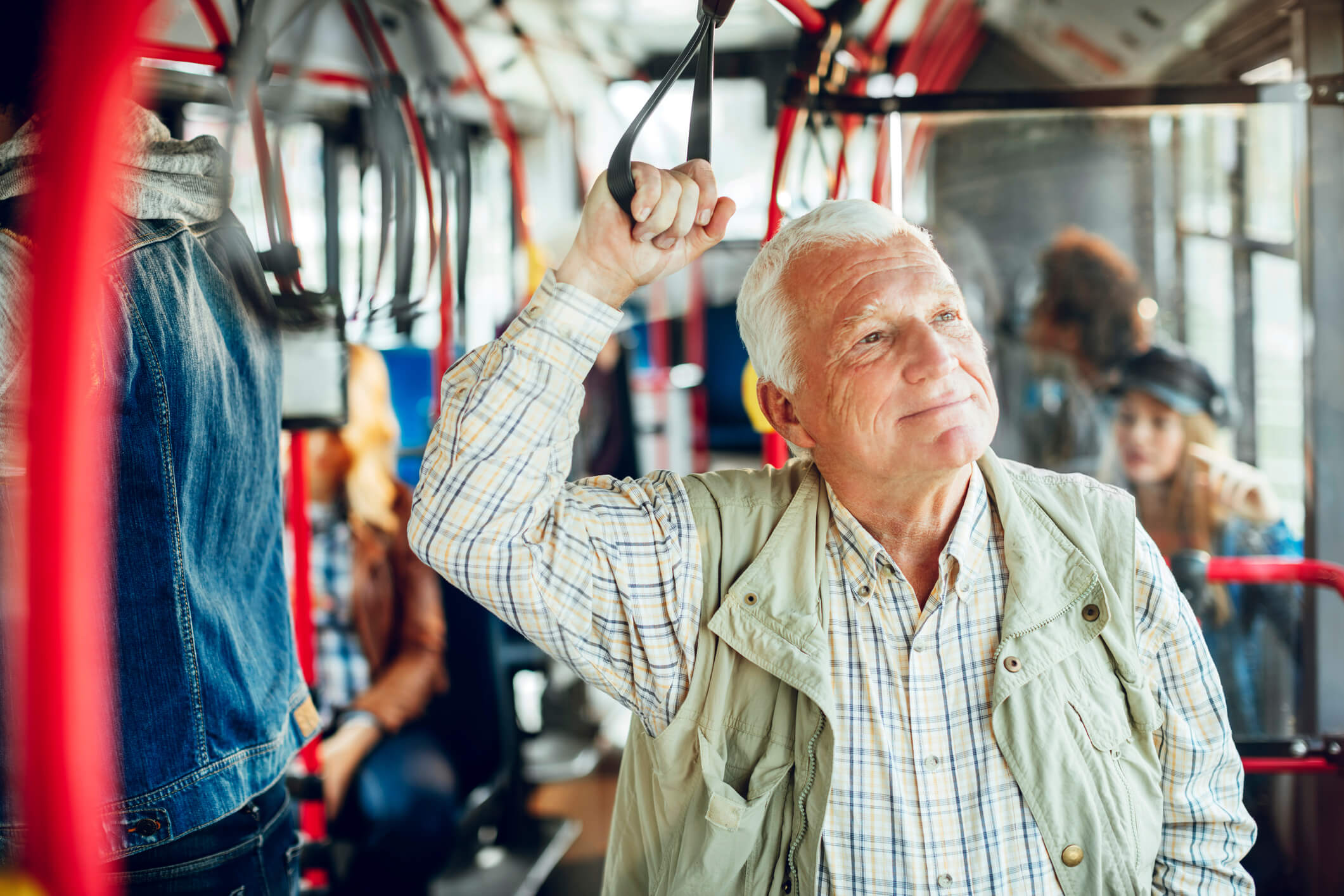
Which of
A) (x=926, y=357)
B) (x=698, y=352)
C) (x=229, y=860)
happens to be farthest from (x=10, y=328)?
(x=698, y=352)

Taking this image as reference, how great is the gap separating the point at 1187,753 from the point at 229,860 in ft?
4.12

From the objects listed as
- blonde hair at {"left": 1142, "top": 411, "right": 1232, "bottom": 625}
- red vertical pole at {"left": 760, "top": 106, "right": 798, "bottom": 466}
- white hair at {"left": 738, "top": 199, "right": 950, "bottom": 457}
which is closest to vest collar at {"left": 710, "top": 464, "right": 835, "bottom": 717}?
white hair at {"left": 738, "top": 199, "right": 950, "bottom": 457}

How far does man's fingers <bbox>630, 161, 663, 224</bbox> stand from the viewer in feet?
3.66

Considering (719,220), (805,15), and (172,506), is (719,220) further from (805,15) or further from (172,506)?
(172,506)

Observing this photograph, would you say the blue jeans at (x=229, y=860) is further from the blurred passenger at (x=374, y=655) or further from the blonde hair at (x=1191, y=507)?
the blonde hair at (x=1191, y=507)

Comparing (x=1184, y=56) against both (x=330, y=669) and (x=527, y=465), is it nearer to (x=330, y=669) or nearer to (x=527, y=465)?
(x=527, y=465)

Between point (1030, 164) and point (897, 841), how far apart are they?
A: 306 cm

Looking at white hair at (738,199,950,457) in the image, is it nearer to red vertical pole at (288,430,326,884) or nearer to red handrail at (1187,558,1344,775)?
red handrail at (1187,558,1344,775)

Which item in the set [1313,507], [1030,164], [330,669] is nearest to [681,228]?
[1313,507]

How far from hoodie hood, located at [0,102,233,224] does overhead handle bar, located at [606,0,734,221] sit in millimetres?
517

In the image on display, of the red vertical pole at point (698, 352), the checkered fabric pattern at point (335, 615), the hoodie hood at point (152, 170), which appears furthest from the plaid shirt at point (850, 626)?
the red vertical pole at point (698, 352)

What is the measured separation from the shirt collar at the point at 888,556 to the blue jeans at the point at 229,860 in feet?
2.76

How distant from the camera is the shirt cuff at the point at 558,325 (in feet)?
3.77

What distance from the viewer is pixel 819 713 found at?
47.4 inches
